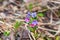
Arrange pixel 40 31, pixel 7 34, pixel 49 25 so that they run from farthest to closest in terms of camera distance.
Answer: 1. pixel 49 25
2. pixel 40 31
3. pixel 7 34

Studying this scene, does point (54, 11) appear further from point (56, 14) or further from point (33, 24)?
point (33, 24)

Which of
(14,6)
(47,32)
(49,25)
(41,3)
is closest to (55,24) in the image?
(49,25)

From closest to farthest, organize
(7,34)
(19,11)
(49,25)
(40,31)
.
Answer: (7,34) < (40,31) < (49,25) < (19,11)

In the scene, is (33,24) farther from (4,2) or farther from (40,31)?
(4,2)

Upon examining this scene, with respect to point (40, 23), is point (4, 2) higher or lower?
higher

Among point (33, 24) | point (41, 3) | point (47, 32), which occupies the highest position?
point (41, 3)

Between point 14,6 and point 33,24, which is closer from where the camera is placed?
point 33,24

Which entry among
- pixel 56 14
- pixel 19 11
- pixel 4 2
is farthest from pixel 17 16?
pixel 56 14

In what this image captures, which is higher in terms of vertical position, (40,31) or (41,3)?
(41,3)

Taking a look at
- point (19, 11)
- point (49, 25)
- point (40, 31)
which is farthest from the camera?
point (19, 11)
